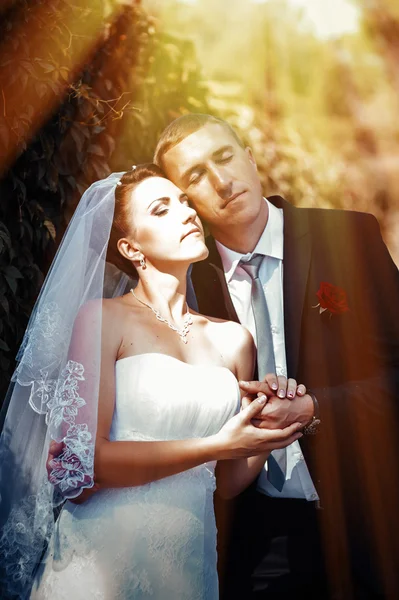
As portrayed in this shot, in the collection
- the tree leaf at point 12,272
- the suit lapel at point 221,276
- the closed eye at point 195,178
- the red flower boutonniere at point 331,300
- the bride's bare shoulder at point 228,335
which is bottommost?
the tree leaf at point 12,272

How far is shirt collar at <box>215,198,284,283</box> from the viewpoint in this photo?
2.41 m

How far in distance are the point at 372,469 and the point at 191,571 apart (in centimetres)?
78

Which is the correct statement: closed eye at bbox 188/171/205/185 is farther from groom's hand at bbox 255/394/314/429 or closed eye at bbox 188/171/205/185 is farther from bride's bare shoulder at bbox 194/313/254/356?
groom's hand at bbox 255/394/314/429

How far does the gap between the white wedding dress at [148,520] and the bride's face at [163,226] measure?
0.34 m

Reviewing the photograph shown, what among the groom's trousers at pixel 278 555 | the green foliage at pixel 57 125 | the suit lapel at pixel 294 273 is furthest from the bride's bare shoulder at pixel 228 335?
the green foliage at pixel 57 125

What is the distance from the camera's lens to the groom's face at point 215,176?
229cm

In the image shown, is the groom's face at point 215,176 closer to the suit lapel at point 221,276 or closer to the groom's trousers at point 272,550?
the suit lapel at point 221,276

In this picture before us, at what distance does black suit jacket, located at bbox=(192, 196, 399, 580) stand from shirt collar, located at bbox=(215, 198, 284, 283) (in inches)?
1.0

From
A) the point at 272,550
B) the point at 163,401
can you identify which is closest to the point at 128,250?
the point at 163,401

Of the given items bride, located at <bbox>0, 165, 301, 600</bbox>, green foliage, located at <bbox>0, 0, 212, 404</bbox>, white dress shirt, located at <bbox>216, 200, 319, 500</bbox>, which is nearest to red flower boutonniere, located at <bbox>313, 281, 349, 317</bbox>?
white dress shirt, located at <bbox>216, 200, 319, 500</bbox>

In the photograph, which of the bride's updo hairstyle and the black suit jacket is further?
the black suit jacket

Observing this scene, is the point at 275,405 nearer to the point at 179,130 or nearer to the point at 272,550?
the point at 272,550

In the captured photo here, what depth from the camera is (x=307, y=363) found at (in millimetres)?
2314

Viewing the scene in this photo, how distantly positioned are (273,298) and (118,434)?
785mm
